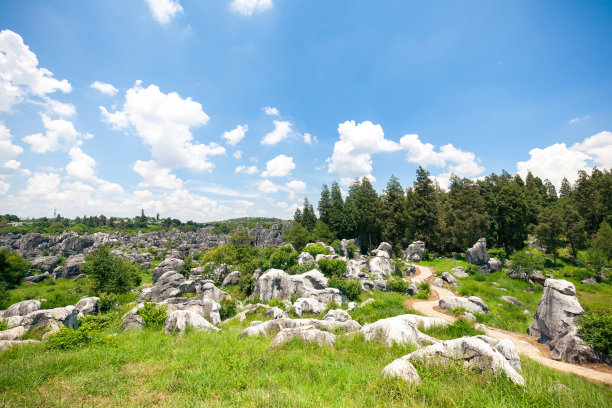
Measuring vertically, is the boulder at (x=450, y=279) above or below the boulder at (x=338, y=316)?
below

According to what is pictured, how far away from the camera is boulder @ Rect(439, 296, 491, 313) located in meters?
17.3

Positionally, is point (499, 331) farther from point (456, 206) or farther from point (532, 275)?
point (456, 206)

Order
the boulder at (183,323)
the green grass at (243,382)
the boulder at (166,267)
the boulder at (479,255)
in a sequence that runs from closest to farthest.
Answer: the green grass at (243,382), the boulder at (183,323), the boulder at (479,255), the boulder at (166,267)

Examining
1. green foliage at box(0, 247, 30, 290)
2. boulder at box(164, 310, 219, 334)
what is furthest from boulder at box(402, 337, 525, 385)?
green foliage at box(0, 247, 30, 290)

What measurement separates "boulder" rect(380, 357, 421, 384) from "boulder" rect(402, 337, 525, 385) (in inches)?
32.6

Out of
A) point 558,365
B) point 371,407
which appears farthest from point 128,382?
point 558,365

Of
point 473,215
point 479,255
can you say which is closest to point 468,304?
point 479,255

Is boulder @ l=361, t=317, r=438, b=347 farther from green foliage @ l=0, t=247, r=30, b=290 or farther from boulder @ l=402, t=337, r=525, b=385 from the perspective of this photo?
green foliage @ l=0, t=247, r=30, b=290

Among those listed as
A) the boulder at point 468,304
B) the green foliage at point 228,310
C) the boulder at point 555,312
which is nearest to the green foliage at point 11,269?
the green foliage at point 228,310

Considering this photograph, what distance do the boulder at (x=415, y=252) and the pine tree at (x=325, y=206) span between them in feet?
84.3

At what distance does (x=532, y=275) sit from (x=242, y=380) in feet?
115

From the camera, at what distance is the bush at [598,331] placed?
9.72 meters

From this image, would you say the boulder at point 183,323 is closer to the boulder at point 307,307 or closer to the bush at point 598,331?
the boulder at point 307,307

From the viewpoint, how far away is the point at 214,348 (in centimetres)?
835
